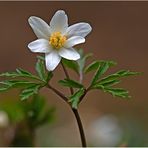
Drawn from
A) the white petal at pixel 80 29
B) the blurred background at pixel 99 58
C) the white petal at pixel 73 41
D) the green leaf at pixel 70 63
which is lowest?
the blurred background at pixel 99 58

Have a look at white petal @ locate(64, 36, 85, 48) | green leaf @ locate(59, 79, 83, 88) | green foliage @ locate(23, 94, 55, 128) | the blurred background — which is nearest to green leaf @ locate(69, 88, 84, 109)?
green leaf @ locate(59, 79, 83, 88)

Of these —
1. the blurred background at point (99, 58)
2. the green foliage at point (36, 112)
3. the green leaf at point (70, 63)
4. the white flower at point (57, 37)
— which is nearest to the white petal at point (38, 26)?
the white flower at point (57, 37)

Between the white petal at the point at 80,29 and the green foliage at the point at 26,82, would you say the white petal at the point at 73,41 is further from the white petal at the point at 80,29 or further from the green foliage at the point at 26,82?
the green foliage at the point at 26,82

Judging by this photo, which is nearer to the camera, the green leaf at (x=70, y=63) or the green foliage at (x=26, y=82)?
the green foliage at (x=26, y=82)

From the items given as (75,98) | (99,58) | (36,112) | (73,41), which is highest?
(73,41)

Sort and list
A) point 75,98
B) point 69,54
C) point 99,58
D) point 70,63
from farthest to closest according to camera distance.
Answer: point 99,58
point 70,63
point 69,54
point 75,98

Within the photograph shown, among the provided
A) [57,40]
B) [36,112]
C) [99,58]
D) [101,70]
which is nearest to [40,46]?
[57,40]

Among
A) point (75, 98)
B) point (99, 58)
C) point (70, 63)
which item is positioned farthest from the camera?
point (99, 58)

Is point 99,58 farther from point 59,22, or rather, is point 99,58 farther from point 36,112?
point 59,22
